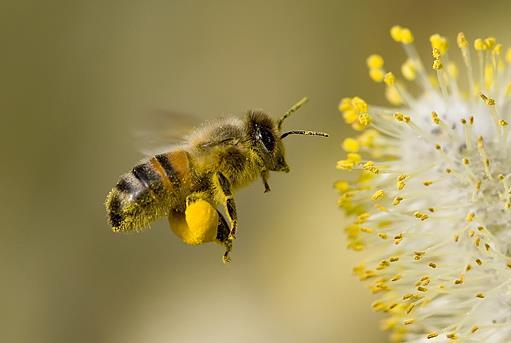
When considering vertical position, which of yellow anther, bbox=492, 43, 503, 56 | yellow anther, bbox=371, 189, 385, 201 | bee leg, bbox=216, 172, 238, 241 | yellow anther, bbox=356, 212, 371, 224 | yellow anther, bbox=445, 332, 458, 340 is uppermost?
yellow anther, bbox=492, 43, 503, 56

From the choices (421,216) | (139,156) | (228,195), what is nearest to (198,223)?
(228,195)

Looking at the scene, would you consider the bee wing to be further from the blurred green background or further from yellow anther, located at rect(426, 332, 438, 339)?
the blurred green background

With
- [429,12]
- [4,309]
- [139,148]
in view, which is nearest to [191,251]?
[4,309]

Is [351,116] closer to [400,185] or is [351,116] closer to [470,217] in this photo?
[400,185]

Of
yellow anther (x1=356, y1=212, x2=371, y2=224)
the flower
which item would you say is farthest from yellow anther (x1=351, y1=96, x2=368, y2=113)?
yellow anther (x1=356, y1=212, x2=371, y2=224)

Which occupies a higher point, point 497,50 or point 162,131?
point 162,131

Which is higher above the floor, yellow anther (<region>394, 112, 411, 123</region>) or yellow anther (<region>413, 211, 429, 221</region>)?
yellow anther (<region>394, 112, 411, 123</region>)

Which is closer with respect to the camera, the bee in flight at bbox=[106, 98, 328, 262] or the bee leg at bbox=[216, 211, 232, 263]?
the bee in flight at bbox=[106, 98, 328, 262]
